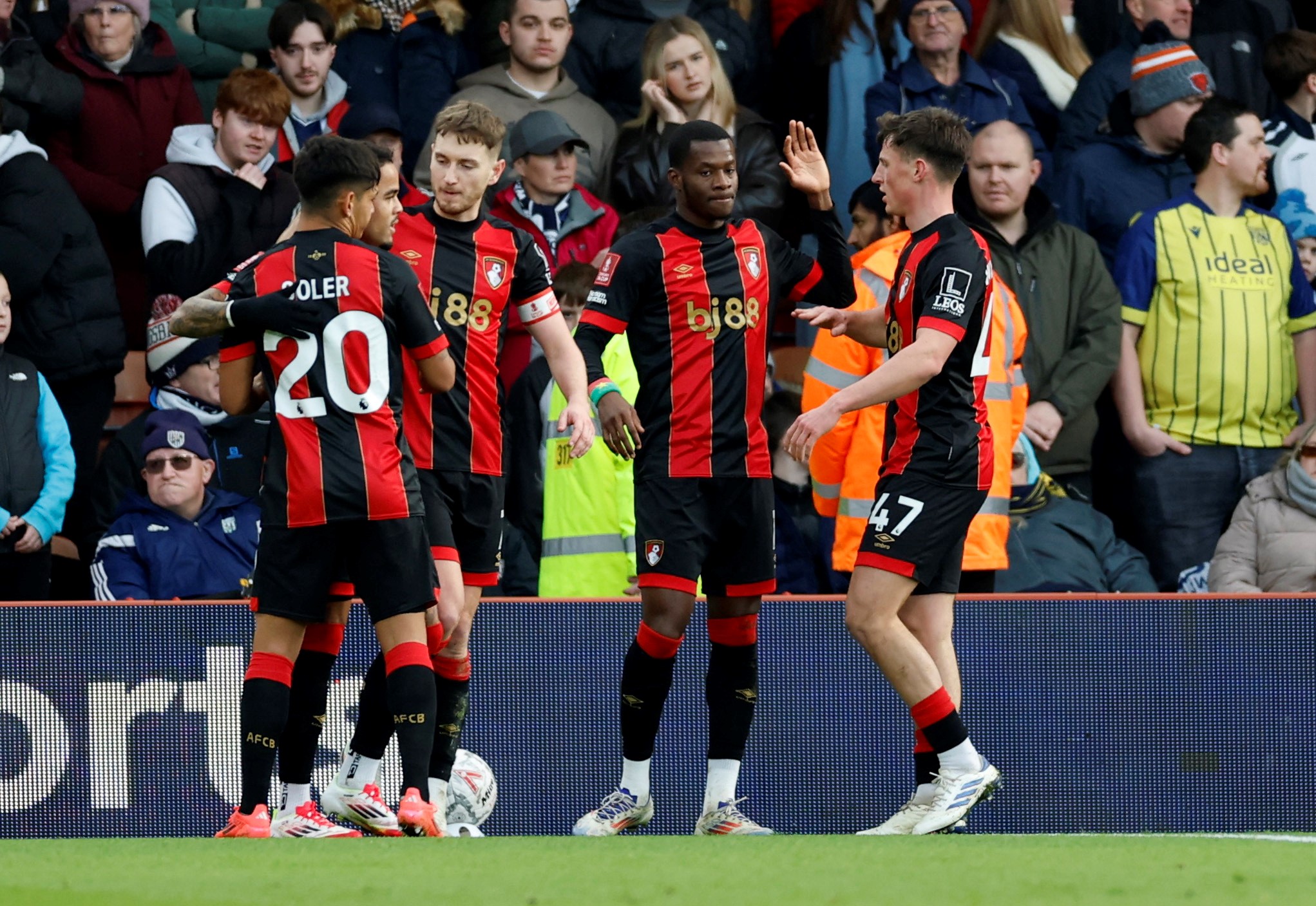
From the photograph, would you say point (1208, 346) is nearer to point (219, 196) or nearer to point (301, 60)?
point (301, 60)

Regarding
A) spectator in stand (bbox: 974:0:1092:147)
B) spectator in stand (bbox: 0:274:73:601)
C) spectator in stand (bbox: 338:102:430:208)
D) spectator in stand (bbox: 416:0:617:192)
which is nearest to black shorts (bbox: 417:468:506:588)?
spectator in stand (bbox: 0:274:73:601)

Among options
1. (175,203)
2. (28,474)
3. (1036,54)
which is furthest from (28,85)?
(1036,54)

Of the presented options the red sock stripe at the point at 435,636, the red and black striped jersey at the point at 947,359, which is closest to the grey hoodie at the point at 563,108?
the red and black striped jersey at the point at 947,359

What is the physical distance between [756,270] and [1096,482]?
3920 mm

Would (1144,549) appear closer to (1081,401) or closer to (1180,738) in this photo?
(1081,401)

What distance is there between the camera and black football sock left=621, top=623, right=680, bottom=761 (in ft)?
21.1

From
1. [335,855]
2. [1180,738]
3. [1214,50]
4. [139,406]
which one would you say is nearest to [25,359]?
[139,406]

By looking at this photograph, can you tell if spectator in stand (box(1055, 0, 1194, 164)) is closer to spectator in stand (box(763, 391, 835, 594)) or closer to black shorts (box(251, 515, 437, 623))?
spectator in stand (box(763, 391, 835, 594))

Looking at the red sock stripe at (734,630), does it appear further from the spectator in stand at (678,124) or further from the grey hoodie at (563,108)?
the grey hoodie at (563,108)

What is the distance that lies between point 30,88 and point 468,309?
11.8ft

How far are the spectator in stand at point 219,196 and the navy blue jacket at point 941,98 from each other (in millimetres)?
2925

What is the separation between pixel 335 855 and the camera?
189 inches

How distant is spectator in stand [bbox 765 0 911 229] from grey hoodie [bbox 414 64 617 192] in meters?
0.93

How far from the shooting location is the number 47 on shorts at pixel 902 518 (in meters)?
6.12
